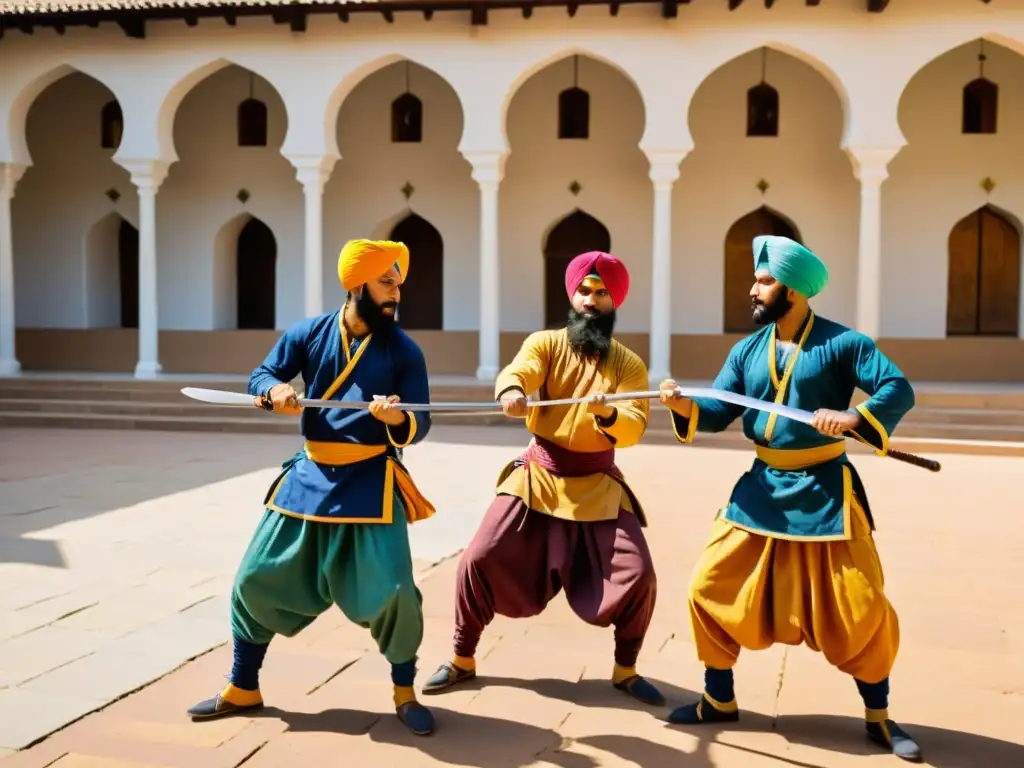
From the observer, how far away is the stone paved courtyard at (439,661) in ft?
11.3

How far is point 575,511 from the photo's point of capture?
387 cm

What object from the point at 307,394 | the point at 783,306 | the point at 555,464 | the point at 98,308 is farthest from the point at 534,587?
the point at 98,308

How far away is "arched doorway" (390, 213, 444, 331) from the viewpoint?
1672cm

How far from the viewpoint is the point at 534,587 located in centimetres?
397

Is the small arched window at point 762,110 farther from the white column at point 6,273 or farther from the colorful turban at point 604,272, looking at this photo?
the colorful turban at point 604,272

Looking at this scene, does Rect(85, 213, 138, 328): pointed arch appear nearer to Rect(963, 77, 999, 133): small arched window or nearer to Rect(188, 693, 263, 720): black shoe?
Rect(963, 77, 999, 133): small arched window

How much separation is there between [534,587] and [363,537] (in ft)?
2.41

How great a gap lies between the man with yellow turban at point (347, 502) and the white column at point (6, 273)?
12839 mm

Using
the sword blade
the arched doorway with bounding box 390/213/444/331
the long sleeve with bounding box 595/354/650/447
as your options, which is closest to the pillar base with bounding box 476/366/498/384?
the arched doorway with bounding box 390/213/444/331

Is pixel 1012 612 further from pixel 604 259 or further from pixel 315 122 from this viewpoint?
pixel 315 122

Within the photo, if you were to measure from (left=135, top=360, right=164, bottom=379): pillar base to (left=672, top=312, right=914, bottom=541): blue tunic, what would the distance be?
1227cm

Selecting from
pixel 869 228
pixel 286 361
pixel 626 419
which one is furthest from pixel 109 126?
pixel 626 419

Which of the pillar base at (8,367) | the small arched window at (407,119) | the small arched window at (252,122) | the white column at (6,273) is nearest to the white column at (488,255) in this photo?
the small arched window at (407,119)

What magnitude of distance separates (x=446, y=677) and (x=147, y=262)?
474 inches
